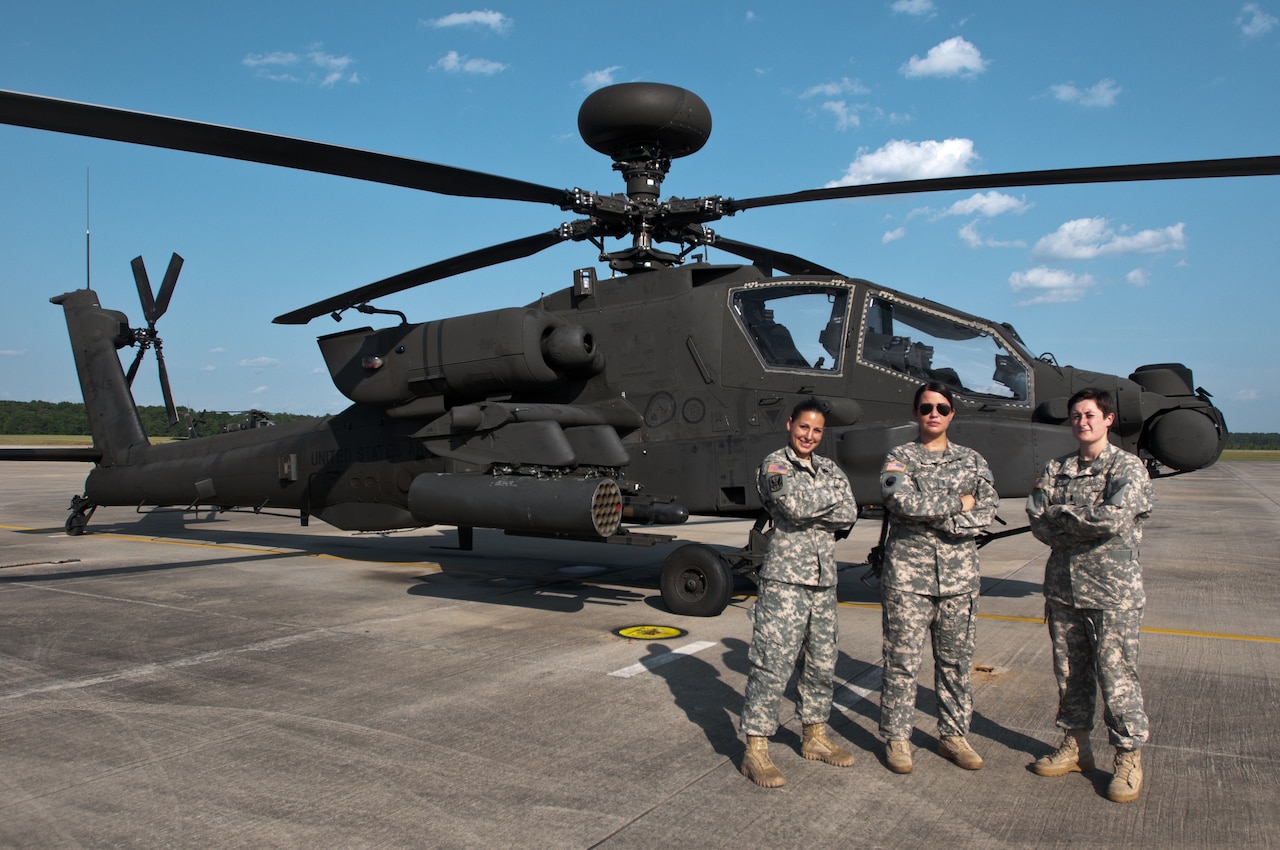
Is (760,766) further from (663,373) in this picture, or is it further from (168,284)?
(168,284)

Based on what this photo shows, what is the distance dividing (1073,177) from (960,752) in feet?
14.6

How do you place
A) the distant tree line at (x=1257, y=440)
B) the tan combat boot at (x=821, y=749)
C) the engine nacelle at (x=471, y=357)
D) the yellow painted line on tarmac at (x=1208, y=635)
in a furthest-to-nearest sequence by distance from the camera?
the distant tree line at (x=1257, y=440) → the engine nacelle at (x=471, y=357) → the yellow painted line on tarmac at (x=1208, y=635) → the tan combat boot at (x=821, y=749)

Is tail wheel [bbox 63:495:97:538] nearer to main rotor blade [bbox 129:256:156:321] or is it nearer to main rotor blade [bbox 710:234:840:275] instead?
main rotor blade [bbox 129:256:156:321]

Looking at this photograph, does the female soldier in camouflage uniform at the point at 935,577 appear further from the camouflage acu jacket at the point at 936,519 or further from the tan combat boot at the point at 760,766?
the tan combat boot at the point at 760,766

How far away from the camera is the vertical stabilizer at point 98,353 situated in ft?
42.2

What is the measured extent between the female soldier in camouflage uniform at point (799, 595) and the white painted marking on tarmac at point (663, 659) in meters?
1.69

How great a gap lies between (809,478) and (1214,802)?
207 centimetres

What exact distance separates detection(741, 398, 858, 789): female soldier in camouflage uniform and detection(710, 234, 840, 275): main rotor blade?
5759 mm

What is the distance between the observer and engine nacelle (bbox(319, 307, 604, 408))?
8032 mm

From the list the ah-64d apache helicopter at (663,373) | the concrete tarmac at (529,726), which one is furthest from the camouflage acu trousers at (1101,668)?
the ah-64d apache helicopter at (663,373)

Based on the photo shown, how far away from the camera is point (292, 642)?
654cm

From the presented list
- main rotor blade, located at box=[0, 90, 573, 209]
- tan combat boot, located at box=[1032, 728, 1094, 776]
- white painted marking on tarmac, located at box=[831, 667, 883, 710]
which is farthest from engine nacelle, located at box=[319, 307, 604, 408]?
tan combat boot, located at box=[1032, 728, 1094, 776]

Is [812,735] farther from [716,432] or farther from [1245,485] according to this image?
[1245,485]

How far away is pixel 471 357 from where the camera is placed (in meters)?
8.14
